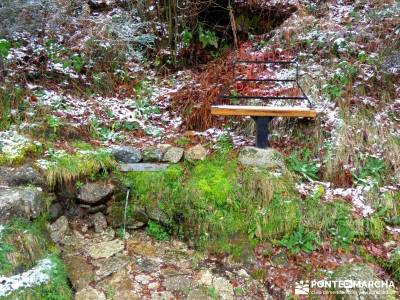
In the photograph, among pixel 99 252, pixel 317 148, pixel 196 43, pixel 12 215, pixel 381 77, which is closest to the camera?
pixel 12 215

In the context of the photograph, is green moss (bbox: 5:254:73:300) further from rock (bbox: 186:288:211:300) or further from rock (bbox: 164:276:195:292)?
rock (bbox: 186:288:211:300)

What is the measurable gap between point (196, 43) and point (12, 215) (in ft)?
14.9

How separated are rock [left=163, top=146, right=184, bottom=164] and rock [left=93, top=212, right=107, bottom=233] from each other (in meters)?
0.99

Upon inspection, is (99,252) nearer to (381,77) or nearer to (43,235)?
(43,235)

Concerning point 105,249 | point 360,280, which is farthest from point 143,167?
point 360,280

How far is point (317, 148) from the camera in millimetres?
4258

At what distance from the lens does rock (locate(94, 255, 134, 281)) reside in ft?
10.7

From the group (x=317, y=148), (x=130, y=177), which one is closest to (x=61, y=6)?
(x=130, y=177)

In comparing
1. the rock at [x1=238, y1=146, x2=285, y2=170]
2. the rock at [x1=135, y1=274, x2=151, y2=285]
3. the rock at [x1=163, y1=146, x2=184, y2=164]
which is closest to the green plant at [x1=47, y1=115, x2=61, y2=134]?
the rock at [x1=163, y1=146, x2=184, y2=164]

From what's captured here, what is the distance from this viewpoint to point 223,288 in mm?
3203

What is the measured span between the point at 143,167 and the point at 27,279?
5.78 ft

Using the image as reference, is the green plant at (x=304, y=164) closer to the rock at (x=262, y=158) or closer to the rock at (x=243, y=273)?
the rock at (x=262, y=158)

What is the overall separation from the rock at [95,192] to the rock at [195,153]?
3.19ft

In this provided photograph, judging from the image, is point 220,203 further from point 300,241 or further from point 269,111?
point 269,111
